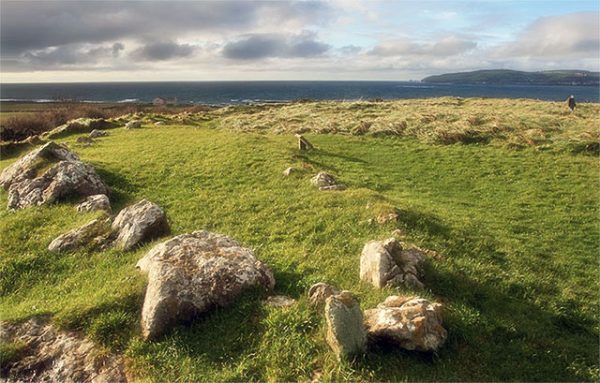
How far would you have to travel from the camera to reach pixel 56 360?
33.6 ft

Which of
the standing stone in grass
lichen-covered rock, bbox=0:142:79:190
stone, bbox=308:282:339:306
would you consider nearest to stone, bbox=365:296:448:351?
the standing stone in grass

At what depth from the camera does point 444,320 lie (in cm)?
1105

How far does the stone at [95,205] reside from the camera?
19391mm

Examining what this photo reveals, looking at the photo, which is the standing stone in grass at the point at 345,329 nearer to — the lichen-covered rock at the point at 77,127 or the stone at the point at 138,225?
the stone at the point at 138,225

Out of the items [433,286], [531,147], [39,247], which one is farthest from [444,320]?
[531,147]

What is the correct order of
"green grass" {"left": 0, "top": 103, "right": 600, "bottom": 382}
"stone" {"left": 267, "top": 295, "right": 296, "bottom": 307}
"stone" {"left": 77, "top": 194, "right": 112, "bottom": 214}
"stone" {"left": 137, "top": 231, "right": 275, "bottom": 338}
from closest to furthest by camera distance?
"green grass" {"left": 0, "top": 103, "right": 600, "bottom": 382}
"stone" {"left": 137, "top": 231, "right": 275, "bottom": 338}
"stone" {"left": 267, "top": 295, "right": 296, "bottom": 307}
"stone" {"left": 77, "top": 194, "right": 112, "bottom": 214}

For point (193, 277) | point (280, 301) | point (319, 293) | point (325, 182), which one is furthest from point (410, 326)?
point (325, 182)

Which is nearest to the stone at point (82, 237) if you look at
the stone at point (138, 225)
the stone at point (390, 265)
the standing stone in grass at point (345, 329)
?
the stone at point (138, 225)

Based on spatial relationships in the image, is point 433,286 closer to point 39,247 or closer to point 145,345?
point 145,345

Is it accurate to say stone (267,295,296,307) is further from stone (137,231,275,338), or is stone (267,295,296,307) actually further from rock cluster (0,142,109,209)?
rock cluster (0,142,109,209)

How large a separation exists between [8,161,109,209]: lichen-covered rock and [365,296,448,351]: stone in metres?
16.9

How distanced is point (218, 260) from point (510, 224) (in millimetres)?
14107

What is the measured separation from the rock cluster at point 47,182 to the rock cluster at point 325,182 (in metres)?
11.0

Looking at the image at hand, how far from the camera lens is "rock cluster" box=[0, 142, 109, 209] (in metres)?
→ 21.0
